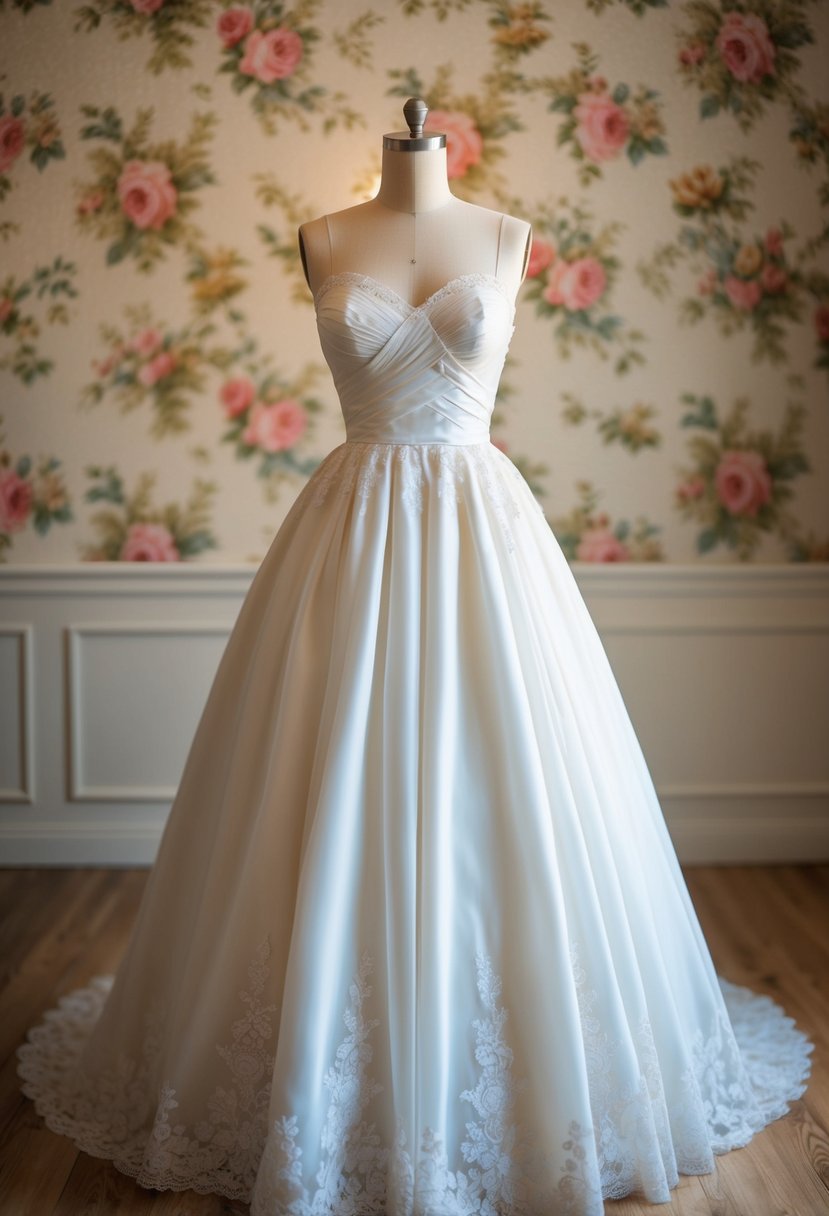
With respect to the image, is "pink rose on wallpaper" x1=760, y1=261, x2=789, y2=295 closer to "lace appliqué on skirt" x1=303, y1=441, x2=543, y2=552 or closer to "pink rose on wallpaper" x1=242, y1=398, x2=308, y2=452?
"pink rose on wallpaper" x1=242, y1=398, x2=308, y2=452

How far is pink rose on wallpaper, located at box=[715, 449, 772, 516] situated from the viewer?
11.1ft

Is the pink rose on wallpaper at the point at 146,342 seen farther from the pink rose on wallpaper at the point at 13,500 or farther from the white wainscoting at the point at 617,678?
the white wainscoting at the point at 617,678

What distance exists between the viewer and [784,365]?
336 centimetres

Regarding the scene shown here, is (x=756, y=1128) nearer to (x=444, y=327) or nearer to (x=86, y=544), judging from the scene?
(x=444, y=327)

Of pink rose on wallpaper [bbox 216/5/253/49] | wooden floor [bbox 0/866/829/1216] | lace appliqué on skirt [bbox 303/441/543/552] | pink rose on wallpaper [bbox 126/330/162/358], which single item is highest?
pink rose on wallpaper [bbox 216/5/253/49]

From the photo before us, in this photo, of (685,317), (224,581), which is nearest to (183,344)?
(224,581)

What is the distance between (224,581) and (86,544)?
1.29 ft

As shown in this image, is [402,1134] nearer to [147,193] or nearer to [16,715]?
[16,715]

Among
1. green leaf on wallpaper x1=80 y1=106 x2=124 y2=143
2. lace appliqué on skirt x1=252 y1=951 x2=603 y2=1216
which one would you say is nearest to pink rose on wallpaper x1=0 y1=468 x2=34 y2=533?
green leaf on wallpaper x1=80 y1=106 x2=124 y2=143

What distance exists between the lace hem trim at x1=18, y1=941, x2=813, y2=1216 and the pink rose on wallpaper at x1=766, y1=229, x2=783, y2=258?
2.07 m

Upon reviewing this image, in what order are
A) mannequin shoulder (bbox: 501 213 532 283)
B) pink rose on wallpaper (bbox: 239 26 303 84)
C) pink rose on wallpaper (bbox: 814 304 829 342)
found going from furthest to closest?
pink rose on wallpaper (bbox: 814 304 829 342)
pink rose on wallpaper (bbox: 239 26 303 84)
mannequin shoulder (bbox: 501 213 532 283)

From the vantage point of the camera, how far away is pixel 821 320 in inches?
132

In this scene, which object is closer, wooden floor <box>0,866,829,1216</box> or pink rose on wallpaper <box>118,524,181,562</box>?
wooden floor <box>0,866,829,1216</box>

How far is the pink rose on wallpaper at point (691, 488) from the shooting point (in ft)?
11.1
